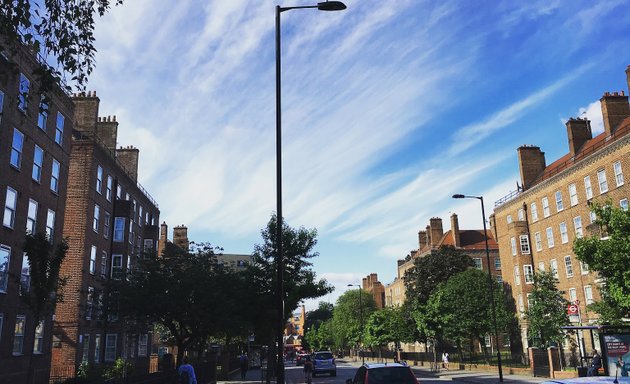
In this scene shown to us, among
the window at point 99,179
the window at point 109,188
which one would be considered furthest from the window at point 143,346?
the window at point 99,179

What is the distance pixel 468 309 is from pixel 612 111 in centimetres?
1921

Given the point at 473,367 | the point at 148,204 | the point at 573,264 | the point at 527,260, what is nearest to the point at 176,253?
the point at 148,204

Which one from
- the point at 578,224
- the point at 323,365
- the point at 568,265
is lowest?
the point at 323,365

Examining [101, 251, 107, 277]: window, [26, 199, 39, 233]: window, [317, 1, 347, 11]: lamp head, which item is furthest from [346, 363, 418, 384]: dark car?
[101, 251, 107, 277]: window

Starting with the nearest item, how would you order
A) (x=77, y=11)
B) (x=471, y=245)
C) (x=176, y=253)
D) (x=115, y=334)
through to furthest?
(x=77, y=11) → (x=176, y=253) → (x=115, y=334) → (x=471, y=245)

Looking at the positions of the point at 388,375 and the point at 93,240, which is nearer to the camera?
the point at 388,375

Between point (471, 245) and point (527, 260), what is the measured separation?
85.7 ft

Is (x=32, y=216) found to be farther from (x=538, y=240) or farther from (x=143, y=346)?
(x=538, y=240)

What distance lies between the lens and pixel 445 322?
45.1 metres

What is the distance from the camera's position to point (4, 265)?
23.0 meters

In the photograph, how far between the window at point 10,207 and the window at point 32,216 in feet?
4.04

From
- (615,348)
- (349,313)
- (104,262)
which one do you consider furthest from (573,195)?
(349,313)

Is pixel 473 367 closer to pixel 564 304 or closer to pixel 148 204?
pixel 564 304

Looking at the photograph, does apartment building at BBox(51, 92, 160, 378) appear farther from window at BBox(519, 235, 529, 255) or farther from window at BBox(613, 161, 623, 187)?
window at BBox(519, 235, 529, 255)
